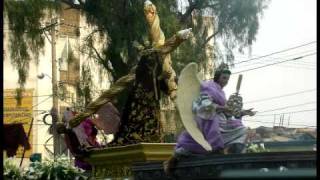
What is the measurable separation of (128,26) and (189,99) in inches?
419

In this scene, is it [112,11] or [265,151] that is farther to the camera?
[112,11]

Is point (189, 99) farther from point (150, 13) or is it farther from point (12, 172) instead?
point (12, 172)

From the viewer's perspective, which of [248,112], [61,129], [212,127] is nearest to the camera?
[212,127]

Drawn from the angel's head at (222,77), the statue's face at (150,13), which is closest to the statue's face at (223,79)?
the angel's head at (222,77)

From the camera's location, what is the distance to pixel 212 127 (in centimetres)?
619

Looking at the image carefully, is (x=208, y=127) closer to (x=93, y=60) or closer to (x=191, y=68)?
(x=191, y=68)

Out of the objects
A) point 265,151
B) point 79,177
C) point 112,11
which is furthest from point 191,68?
point 112,11

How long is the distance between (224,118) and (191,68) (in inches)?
20.9

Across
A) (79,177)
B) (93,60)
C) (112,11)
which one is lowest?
(79,177)

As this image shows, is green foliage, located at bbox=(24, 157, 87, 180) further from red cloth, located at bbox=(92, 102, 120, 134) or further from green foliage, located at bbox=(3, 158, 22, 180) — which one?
red cloth, located at bbox=(92, 102, 120, 134)

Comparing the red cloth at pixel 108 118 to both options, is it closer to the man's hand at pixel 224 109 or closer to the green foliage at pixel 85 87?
the man's hand at pixel 224 109

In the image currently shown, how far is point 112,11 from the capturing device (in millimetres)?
17219

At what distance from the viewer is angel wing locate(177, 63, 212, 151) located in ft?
20.2

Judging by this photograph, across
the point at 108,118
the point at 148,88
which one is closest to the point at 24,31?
the point at 108,118
